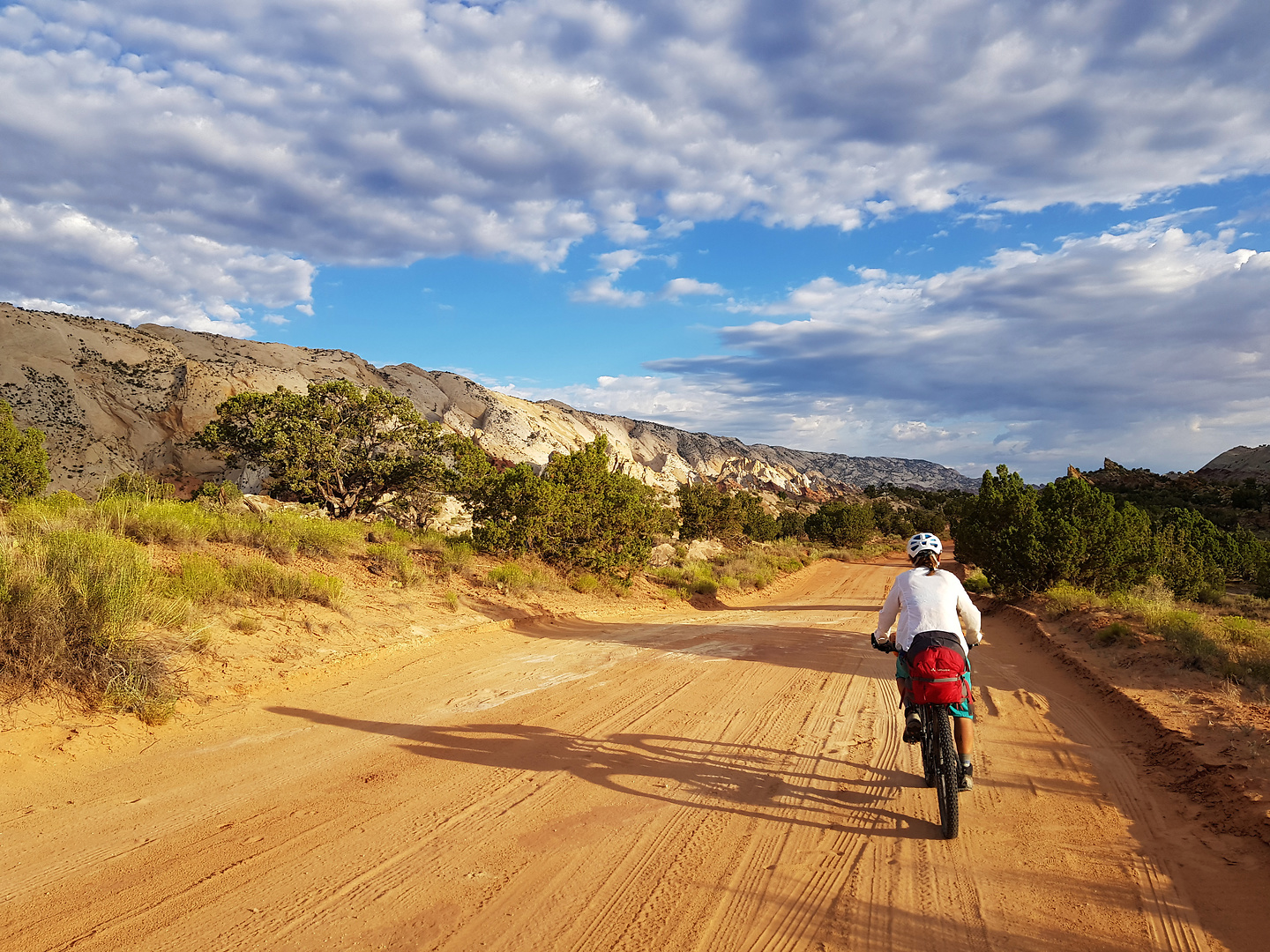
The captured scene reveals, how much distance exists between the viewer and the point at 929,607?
15.6 feet

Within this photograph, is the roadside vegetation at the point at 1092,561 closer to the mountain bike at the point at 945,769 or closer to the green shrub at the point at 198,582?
the mountain bike at the point at 945,769

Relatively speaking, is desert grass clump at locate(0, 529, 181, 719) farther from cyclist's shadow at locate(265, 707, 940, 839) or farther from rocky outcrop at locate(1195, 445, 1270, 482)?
rocky outcrop at locate(1195, 445, 1270, 482)

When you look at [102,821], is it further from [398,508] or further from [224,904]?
[398,508]

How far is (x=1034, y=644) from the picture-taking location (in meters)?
12.7

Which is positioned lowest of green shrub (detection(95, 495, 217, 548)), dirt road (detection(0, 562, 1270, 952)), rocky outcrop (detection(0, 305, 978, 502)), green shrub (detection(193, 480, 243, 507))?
dirt road (detection(0, 562, 1270, 952))

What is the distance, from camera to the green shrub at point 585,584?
58.1ft

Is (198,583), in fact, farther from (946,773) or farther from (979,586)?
(979,586)

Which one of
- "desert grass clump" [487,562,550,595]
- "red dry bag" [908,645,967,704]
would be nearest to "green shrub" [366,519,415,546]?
"desert grass clump" [487,562,550,595]

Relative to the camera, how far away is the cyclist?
14.9ft

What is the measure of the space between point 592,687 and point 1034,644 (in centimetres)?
922

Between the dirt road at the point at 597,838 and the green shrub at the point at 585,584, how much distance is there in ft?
33.2

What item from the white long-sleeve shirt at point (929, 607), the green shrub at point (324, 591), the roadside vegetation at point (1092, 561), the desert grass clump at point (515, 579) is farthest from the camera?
the desert grass clump at point (515, 579)

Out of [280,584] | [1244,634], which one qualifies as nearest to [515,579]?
[280,584]

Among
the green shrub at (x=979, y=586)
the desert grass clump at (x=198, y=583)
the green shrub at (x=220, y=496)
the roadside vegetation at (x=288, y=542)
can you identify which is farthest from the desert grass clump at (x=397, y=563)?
the green shrub at (x=979, y=586)
